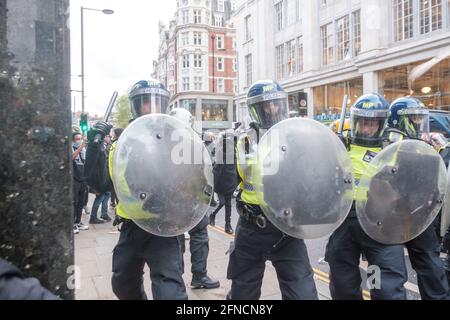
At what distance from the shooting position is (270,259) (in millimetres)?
2805

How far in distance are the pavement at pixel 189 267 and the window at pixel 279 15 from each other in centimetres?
2023

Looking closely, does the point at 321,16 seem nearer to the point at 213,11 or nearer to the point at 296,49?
the point at 296,49

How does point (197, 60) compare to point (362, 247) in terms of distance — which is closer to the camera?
point (362, 247)

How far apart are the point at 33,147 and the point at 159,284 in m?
1.36

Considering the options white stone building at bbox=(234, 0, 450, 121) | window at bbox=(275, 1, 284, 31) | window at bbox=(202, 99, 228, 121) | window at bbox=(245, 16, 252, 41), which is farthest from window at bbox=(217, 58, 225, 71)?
window at bbox=(275, 1, 284, 31)

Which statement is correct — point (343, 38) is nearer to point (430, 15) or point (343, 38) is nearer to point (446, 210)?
point (430, 15)

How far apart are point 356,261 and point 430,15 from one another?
15338mm

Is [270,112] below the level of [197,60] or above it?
below

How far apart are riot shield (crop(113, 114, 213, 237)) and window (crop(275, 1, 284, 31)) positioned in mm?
23805

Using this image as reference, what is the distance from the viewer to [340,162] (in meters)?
2.45

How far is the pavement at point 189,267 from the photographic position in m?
3.93

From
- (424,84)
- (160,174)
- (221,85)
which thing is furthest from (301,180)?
(221,85)
